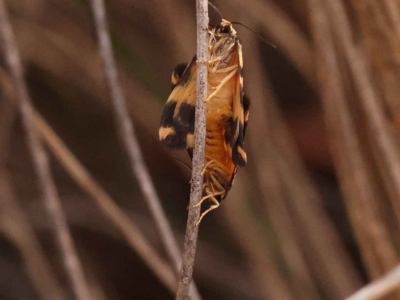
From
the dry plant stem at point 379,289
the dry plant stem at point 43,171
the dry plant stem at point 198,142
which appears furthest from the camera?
the dry plant stem at point 43,171

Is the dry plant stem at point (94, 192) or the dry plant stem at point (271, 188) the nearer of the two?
the dry plant stem at point (94, 192)

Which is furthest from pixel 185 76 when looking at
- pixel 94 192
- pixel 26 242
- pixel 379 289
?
pixel 26 242

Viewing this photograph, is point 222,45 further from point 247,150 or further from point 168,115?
point 247,150

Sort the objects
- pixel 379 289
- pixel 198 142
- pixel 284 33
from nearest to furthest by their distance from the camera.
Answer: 1. pixel 198 142
2. pixel 379 289
3. pixel 284 33

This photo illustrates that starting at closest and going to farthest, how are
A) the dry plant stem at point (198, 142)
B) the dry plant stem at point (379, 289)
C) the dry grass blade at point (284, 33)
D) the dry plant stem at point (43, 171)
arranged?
the dry plant stem at point (198, 142), the dry plant stem at point (379, 289), the dry plant stem at point (43, 171), the dry grass blade at point (284, 33)

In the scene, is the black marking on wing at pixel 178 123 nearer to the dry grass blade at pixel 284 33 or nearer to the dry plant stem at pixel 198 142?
the dry plant stem at pixel 198 142

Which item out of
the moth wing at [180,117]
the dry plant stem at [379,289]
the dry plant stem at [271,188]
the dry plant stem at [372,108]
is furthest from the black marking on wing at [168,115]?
the dry plant stem at [271,188]
